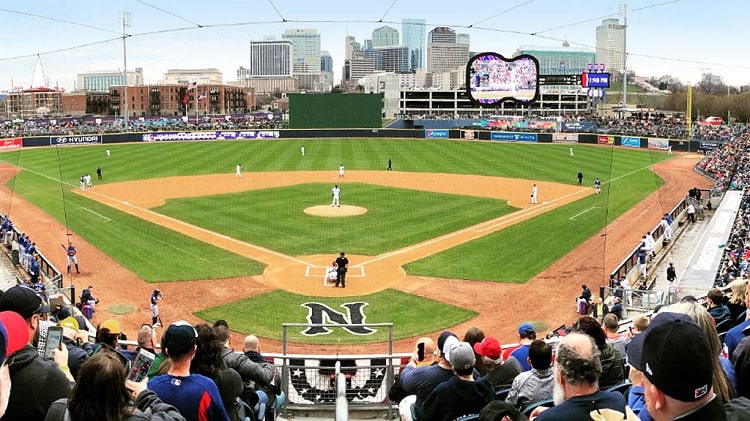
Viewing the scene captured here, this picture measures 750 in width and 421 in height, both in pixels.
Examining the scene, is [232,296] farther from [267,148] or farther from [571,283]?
[267,148]

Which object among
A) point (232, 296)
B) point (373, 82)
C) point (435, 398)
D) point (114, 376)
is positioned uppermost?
point (373, 82)

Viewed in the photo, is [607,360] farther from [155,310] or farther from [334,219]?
[334,219]

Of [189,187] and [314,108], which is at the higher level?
[314,108]

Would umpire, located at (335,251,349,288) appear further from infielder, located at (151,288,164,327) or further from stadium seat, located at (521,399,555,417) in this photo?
stadium seat, located at (521,399,555,417)

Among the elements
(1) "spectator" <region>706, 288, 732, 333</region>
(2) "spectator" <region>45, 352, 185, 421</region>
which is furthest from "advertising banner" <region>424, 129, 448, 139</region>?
A: (2) "spectator" <region>45, 352, 185, 421</region>

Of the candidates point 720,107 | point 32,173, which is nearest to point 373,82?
point 720,107

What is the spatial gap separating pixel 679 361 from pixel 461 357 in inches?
95.1

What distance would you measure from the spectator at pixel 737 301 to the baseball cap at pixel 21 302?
7011 mm

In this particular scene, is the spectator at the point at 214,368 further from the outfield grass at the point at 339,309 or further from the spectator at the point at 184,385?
the outfield grass at the point at 339,309

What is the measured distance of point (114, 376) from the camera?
360 centimetres

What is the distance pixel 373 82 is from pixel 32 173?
144698 millimetres

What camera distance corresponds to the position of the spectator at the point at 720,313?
7.56 metres

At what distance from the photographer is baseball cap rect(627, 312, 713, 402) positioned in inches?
113

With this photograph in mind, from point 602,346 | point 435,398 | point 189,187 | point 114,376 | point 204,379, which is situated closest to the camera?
point 114,376
